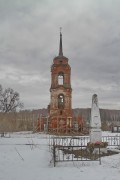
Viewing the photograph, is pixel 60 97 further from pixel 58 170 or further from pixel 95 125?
pixel 58 170

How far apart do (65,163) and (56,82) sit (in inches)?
968

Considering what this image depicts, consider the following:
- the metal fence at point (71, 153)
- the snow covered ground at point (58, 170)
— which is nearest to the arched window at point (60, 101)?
the metal fence at point (71, 153)

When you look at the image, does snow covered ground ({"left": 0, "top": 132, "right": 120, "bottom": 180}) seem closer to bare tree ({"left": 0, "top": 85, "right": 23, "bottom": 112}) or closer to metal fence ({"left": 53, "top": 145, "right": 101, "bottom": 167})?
metal fence ({"left": 53, "top": 145, "right": 101, "bottom": 167})

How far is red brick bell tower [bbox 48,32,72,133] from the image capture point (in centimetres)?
3444

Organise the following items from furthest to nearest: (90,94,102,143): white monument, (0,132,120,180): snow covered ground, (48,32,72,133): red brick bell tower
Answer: (48,32,72,133): red brick bell tower, (90,94,102,143): white monument, (0,132,120,180): snow covered ground

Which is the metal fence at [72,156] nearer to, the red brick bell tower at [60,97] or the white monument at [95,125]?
the white monument at [95,125]

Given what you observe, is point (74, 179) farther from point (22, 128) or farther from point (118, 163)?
point (22, 128)

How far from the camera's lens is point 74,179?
8.13 m

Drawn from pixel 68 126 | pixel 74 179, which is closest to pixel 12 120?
pixel 68 126

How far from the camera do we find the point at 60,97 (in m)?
35.6

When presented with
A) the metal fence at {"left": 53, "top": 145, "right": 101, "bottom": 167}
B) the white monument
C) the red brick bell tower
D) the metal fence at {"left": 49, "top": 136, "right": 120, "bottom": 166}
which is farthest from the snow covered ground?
the red brick bell tower

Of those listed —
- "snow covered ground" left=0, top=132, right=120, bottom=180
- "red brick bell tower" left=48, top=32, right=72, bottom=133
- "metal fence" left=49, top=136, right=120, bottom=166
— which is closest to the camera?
"snow covered ground" left=0, top=132, right=120, bottom=180

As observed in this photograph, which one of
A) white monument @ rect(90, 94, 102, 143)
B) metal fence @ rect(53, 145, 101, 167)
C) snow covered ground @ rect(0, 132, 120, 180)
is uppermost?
white monument @ rect(90, 94, 102, 143)

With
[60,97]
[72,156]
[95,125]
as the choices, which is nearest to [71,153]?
[95,125]
